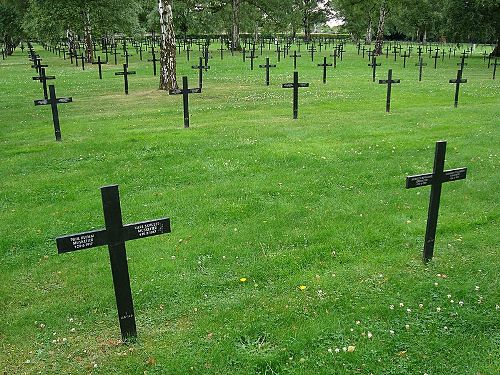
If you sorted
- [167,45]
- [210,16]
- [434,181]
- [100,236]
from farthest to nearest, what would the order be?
[210,16] < [167,45] < [434,181] < [100,236]

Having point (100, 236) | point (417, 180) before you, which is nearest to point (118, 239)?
point (100, 236)

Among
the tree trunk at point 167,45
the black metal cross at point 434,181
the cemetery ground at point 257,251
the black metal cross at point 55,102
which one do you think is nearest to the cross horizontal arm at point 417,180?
the black metal cross at point 434,181

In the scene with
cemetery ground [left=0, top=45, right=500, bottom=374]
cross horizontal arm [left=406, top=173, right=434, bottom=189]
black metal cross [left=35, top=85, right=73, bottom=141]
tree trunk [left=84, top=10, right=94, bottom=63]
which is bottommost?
cemetery ground [left=0, top=45, right=500, bottom=374]

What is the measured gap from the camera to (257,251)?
642 cm

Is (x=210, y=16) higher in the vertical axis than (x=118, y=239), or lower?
higher

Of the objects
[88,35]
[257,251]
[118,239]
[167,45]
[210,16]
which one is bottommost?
[257,251]

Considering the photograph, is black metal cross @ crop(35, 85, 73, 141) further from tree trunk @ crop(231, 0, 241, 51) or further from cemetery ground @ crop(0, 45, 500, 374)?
tree trunk @ crop(231, 0, 241, 51)

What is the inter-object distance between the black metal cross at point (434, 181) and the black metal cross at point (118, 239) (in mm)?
2809

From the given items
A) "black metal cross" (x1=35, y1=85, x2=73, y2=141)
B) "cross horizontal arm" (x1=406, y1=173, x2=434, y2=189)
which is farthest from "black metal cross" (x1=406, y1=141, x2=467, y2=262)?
"black metal cross" (x1=35, y1=85, x2=73, y2=141)

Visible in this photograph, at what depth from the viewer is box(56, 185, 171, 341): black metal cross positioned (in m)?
4.16

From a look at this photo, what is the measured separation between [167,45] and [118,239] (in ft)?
57.0

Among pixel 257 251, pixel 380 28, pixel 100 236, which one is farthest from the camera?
pixel 380 28

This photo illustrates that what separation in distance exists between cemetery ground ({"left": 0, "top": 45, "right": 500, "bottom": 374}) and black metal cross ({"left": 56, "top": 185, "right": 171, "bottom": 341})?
0.33 metres

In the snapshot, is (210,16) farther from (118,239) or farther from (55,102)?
(118,239)
